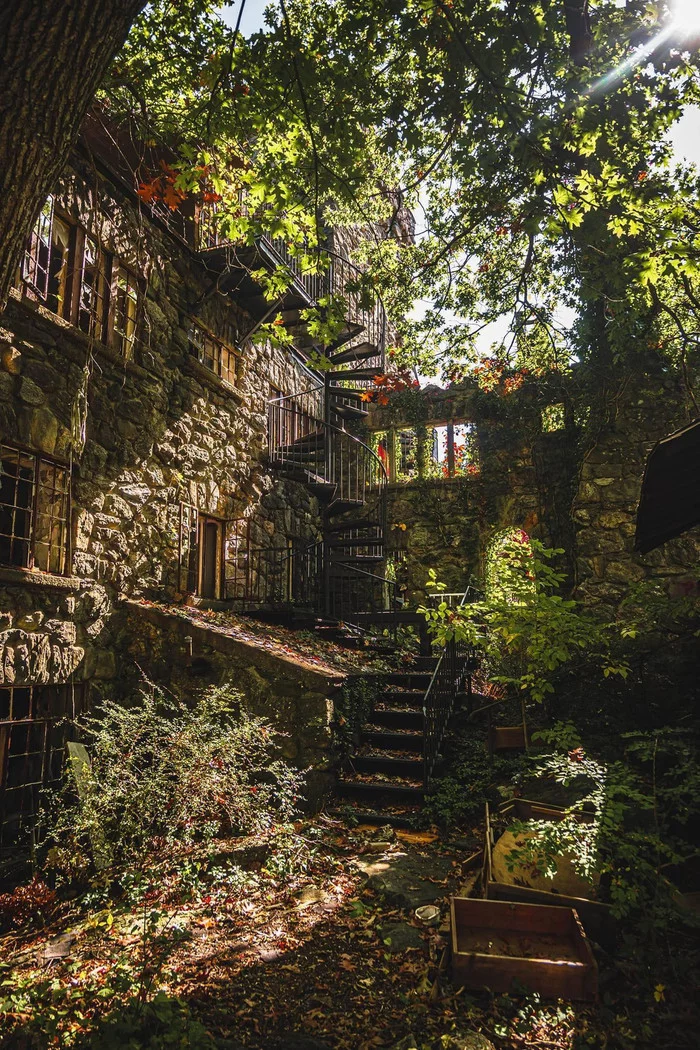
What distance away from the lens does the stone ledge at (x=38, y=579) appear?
461 cm

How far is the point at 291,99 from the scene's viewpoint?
12.3 ft

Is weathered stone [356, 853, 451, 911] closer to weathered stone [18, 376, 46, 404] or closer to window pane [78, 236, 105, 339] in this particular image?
weathered stone [18, 376, 46, 404]

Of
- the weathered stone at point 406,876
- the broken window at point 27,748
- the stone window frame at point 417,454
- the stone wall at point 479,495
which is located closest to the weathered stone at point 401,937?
the weathered stone at point 406,876

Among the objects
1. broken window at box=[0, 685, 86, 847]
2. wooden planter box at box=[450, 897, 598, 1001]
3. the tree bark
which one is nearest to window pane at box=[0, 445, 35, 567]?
broken window at box=[0, 685, 86, 847]

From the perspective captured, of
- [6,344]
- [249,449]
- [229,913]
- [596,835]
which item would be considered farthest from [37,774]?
[249,449]

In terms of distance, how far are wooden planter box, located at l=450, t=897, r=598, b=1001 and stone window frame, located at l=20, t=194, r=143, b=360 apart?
215 inches

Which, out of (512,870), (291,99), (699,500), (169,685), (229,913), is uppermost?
(291,99)

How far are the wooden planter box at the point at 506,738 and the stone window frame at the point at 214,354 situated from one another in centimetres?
549

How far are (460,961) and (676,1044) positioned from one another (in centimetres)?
83

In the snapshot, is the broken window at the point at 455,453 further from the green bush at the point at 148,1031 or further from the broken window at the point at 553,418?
the green bush at the point at 148,1031

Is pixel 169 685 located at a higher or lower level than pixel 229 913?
higher

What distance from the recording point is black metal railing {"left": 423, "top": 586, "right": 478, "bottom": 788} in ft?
17.4

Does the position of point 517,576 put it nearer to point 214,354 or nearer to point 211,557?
point 211,557

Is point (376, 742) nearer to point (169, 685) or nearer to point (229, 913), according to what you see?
point (169, 685)
